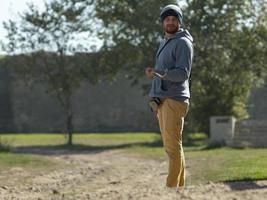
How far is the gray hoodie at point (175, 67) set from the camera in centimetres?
640

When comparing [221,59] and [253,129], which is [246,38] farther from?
[253,129]

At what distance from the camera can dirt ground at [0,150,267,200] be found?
6410mm

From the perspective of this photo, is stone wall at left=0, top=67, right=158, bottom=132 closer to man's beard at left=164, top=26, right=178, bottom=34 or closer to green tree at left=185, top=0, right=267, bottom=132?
green tree at left=185, top=0, right=267, bottom=132

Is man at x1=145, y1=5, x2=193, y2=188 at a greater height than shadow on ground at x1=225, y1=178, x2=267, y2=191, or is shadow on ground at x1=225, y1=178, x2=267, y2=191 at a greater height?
man at x1=145, y1=5, x2=193, y2=188

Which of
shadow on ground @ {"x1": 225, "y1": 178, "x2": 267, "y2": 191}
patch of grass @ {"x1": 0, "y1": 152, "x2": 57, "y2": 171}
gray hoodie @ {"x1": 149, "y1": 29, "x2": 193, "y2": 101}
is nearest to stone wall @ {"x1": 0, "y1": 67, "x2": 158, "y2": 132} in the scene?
patch of grass @ {"x1": 0, "y1": 152, "x2": 57, "y2": 171}

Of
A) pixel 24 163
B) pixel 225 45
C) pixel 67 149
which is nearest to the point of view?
pixel 24 163

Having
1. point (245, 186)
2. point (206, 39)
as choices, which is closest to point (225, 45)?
point (206, 39)

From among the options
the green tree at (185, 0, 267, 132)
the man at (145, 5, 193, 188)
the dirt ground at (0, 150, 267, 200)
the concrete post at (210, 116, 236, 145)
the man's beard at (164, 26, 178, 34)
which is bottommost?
the dirt ground at (0, 150, 267, 200)

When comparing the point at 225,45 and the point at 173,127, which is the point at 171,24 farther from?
the point at 225,45

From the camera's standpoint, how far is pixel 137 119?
33781mm

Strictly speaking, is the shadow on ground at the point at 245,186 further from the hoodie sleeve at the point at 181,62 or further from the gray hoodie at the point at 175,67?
the hoodie sleeve at the point at 181,62

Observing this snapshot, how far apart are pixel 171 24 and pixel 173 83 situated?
0.58 meters

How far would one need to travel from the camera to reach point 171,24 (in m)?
6.56

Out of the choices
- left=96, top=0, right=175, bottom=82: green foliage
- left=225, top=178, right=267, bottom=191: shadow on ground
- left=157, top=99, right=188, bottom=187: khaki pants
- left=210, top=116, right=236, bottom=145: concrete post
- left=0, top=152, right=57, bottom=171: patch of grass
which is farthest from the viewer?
left=96, top=0, right=175, bottom=82: green foliage
